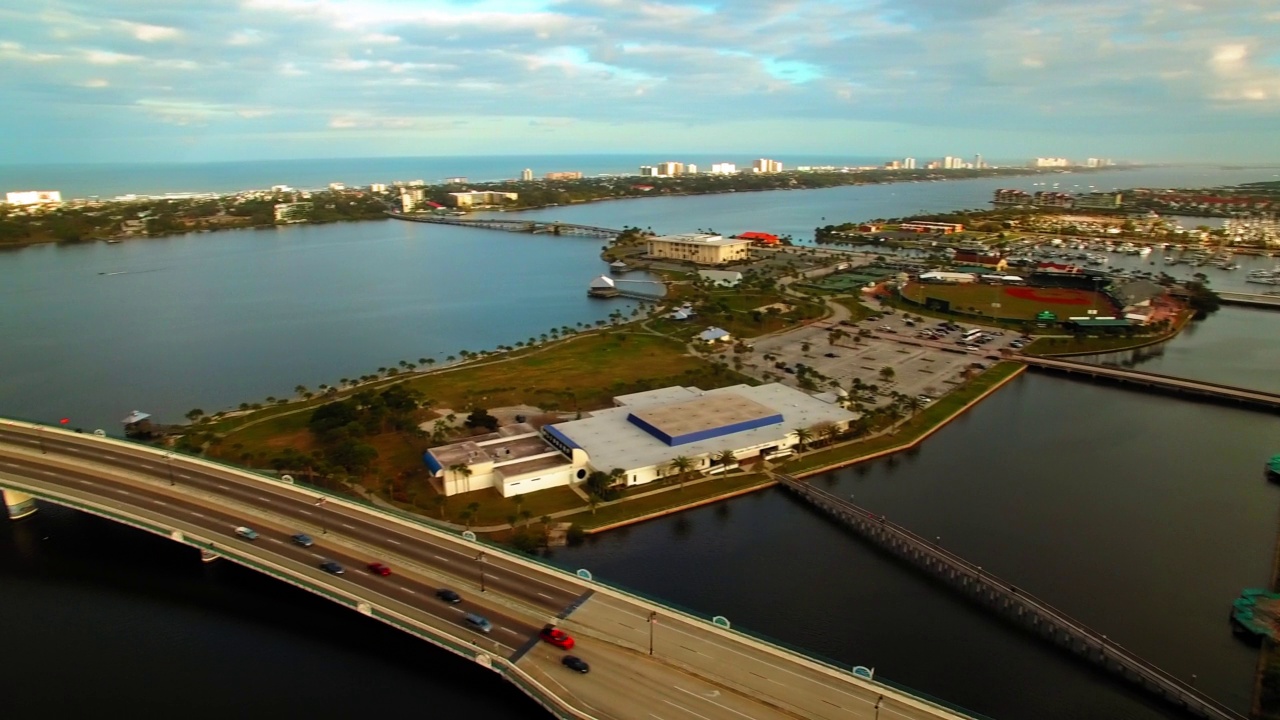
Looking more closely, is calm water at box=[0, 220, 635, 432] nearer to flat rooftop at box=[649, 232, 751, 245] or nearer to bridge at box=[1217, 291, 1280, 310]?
flat rooftop at box=[649, 232, 751, 245]

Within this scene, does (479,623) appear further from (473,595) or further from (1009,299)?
(1009,299)

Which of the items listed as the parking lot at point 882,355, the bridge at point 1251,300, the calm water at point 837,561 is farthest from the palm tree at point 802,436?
the bridge at point 1251,300

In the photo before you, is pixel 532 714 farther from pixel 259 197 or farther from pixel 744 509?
pixel 259 197

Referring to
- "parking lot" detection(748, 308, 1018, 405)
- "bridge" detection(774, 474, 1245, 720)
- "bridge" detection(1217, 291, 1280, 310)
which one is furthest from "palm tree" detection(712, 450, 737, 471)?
"bridge" detection(1217, 291, 1280, 310)

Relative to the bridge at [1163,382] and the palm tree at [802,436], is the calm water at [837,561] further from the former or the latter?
the palm tree at [802,436]

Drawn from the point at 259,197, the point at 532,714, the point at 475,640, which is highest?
the point at 259,197

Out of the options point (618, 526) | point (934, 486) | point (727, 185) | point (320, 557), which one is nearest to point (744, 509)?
point (618, 526)
